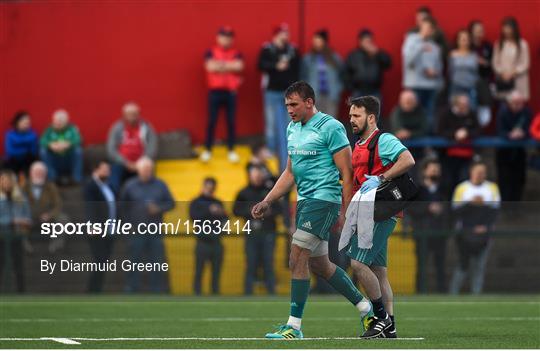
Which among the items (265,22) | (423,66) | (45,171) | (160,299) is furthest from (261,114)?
(160,299)

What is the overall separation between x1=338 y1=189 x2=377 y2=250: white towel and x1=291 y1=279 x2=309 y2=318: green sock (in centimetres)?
64

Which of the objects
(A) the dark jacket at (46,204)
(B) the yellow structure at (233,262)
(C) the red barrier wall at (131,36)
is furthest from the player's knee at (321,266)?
(C) the red barrier wall at (131,36)

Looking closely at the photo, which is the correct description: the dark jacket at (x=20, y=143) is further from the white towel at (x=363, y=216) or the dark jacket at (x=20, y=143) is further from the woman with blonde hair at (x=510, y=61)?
the white towel at (x=363, y=216)

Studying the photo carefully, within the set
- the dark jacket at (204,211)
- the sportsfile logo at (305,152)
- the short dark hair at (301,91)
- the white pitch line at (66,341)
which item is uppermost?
the short dark hair at (301,91)

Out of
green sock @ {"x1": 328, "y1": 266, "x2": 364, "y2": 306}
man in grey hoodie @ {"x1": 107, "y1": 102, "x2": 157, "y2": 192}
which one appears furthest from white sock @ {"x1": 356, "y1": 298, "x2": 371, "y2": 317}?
man in grey hoodie @ {"x1": 107, "y1": 102, "x2": 157, "y2": 192}

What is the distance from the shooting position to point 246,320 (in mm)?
16266

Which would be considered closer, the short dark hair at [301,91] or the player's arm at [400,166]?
the player's arm at [400,166]

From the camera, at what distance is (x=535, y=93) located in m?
26.5

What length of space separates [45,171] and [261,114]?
5060 millimetres

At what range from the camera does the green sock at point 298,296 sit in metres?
13.0

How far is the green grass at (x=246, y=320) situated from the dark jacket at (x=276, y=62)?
5170 millimetres

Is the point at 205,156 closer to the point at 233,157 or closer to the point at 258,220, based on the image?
the point at 233,157

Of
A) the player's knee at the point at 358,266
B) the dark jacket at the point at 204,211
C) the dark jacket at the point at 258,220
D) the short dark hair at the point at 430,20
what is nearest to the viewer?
the player's knee at the point at 358,266

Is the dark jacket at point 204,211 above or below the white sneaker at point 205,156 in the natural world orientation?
below
